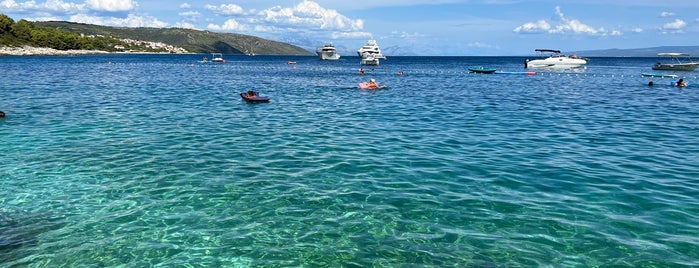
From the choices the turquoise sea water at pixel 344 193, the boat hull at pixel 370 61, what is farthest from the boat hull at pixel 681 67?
the turquoise sea water at pixel 344 193

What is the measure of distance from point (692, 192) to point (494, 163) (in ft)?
24.8

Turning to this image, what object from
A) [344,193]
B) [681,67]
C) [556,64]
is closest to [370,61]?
[556,64]

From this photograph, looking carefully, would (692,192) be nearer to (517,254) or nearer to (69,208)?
(517,254)

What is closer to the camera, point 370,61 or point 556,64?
point 556,64

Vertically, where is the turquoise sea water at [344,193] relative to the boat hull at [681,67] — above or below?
below

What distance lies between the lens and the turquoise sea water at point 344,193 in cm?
1241

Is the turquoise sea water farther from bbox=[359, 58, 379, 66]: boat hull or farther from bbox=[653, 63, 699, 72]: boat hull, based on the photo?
bbox=[359, 58, 379, 66]: boat hull

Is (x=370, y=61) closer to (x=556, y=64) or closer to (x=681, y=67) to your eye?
(x=556, y=64)

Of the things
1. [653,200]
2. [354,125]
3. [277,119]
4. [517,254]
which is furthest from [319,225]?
[277,119]

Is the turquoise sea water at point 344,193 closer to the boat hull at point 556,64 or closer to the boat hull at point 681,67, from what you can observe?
the boat hull at point 556,64

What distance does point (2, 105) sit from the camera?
4131 centimetres

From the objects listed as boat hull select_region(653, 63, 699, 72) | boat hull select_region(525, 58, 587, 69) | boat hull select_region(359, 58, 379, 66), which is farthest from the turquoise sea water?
boat hull select_region(359, 58, 379, 66)

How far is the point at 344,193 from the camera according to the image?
17234 mm

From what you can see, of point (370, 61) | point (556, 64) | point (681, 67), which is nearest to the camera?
point (681, 67)
